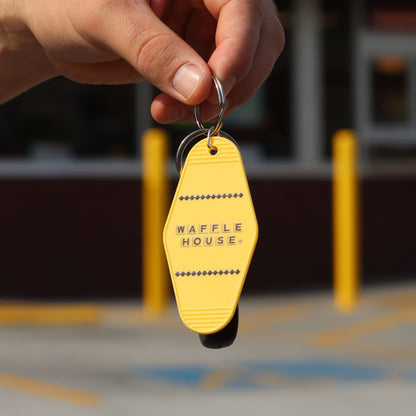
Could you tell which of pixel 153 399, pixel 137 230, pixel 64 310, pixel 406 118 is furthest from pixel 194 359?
pixel 406 118

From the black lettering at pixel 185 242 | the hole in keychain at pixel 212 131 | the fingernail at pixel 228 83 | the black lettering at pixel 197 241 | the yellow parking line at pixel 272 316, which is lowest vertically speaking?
the yellow parking line at pixel 272 316

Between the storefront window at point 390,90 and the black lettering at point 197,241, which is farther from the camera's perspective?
the storefront window at point 390,90

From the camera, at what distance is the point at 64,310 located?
310 inches

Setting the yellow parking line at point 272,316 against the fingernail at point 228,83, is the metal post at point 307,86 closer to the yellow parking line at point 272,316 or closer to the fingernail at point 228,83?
the yellow parking line at point 272,316

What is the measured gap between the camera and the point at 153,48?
1.29 metres

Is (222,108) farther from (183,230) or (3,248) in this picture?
(3,248)

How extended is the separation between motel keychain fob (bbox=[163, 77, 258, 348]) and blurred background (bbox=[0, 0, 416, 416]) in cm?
567

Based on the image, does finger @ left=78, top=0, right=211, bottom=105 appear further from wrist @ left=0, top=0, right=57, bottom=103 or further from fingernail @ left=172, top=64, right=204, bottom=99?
wrist @ left=0, top=0, right=57, bottom=103

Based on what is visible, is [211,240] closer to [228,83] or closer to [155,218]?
[228,83]

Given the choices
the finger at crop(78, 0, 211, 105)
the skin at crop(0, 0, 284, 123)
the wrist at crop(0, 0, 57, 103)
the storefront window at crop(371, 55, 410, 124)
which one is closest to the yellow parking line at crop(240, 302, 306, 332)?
the storefront window at crop(371, 55, 410, 124)

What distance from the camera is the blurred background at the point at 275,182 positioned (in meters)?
8.19

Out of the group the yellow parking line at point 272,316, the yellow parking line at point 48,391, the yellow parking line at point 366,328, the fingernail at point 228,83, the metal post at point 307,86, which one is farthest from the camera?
the metal post at point 307,86

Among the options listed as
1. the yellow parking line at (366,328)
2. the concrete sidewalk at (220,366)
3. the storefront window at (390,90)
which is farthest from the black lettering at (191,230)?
the storefront window at (390,90)

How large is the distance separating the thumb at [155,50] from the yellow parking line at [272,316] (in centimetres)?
585
